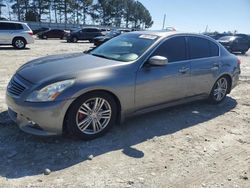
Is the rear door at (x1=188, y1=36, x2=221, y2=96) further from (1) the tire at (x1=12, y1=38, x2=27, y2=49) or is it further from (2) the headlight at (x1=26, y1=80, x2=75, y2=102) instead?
(1) the tire at (x1=12, y1=38, x2=27, y2=49)

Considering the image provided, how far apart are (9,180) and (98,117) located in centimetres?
150

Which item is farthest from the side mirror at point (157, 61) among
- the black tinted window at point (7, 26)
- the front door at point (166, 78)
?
the black tinted window at point (7, 26)

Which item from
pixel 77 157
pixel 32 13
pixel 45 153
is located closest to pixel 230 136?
pixel 77 157

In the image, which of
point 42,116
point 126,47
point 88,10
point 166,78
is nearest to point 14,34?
point 126,47

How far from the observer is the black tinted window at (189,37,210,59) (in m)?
5.53

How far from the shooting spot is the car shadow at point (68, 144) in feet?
11.6

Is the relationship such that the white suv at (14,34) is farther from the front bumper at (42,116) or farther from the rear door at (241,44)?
the front bumper at (42,116)

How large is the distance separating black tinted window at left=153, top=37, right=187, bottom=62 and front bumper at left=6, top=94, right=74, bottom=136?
6.29ft

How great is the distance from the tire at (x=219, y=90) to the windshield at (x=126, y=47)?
1.96 m

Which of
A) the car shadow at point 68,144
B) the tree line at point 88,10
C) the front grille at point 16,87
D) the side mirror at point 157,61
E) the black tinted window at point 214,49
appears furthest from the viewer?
the tree line at point 88,10

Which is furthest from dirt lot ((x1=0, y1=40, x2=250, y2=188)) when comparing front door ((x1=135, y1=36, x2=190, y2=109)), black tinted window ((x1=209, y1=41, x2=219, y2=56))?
black tinted window ((x1=209, y1=41, x2=219, y2=56))

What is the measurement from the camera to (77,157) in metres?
3.75

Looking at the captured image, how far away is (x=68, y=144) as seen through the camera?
13.3 feet

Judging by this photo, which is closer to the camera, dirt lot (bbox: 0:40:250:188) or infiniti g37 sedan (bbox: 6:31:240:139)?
dirt lot (bbox: 0:40:250:188)
